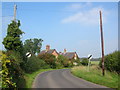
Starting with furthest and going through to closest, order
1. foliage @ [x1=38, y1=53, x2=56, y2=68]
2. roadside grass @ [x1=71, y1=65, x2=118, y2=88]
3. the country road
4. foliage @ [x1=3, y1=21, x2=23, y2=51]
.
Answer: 1. foliage @ [x1=38, y1=53, x2=56, y2=68]
2. foliage @ [x1=3, y1=21, x2=23, y2=51]
3. roadside grass @ [x1=71, y1=65, x2=118, y2=88]
4. the country road

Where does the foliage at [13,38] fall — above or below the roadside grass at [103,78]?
above

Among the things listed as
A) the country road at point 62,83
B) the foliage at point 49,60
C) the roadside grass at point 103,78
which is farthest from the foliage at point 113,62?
the foliage at point 49,60

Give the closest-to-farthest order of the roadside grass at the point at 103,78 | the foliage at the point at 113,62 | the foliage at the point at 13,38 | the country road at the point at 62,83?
the country road at the point at 62,83
the roadside grass at the point at 103,78
the foliage at the point at 13,38
the foliage at the point at 113,62

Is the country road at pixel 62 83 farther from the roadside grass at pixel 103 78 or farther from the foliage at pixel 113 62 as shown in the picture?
the foliage at pixel 113 62

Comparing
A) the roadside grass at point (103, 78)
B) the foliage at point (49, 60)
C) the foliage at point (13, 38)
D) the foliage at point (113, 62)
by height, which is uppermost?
the foliage at point (13, 38)

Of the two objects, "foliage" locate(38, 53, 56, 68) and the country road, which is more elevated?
the country road

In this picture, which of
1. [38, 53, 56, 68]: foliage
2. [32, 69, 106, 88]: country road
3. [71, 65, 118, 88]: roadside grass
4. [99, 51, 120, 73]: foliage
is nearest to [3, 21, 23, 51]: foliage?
[32, 69, 106, 88]: country road

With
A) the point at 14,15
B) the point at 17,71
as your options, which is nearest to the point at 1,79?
the point at 17,71

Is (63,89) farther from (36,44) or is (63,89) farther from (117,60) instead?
(36,44)

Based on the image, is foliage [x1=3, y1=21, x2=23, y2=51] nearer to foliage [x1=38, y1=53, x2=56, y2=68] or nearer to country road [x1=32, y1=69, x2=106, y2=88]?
country road [x1=32, y1=69, x2=106, y2=88]

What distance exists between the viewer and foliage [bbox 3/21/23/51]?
19.4 metres

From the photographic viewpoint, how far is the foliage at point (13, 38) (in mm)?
19438

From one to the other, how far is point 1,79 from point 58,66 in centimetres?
4453

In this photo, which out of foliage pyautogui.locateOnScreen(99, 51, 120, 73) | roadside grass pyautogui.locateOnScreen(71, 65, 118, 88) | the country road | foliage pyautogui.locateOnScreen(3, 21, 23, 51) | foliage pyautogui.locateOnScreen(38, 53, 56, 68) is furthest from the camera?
foliage pyautogui.locateOnScreen(38, 53, 56, 68)
